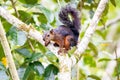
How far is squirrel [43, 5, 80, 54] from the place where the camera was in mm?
1550

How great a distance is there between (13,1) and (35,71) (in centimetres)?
37

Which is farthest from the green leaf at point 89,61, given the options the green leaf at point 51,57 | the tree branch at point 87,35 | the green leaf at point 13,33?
the tree branch at point 87,35

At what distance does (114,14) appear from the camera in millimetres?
4668

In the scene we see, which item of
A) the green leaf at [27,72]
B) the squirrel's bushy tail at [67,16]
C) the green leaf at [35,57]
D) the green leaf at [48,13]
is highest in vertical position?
the green leaf at [48,13]

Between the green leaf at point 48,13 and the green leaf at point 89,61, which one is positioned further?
the green leaf at point 89,61

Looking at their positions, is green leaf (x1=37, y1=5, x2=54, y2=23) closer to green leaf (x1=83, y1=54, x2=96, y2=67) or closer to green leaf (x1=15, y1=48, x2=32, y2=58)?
green leaf (x1=15, y1=48, x2=32, y2=58)

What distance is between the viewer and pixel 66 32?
159 cm

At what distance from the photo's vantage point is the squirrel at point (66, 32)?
155 cm

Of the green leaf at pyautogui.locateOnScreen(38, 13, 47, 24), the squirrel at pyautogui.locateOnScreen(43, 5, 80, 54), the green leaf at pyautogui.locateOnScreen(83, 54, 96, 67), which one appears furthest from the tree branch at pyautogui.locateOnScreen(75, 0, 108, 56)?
the green leaf at pyautogui.locateOnScreen(83, 54, 96, 67)

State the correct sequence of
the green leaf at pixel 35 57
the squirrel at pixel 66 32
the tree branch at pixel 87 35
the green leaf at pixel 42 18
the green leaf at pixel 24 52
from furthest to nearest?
the green leaf at pixel 42 18 → the green leaf at pixel 24 52 → the green leaf at pixel 35 57 → the squirrel at pixel 66 32 → the tree branch at pixel 87 35

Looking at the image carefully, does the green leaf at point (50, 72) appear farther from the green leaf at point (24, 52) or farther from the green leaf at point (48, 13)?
the green leaf at point (48, 13)

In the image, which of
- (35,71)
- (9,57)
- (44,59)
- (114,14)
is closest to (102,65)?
(114,14)

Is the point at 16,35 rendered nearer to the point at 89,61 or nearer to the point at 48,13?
the point at 48,13

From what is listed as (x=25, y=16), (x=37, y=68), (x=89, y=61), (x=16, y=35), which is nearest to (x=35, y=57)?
(x=37, y=68)
